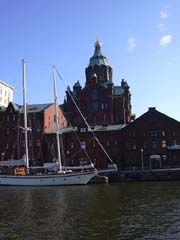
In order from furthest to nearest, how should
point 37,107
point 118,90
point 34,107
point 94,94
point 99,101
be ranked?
point 118,90
point 94,94
point 99,101
point 34,107
point 37,107

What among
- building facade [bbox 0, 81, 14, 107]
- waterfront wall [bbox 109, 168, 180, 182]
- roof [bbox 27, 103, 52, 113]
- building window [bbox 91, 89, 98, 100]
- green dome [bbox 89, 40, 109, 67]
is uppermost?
green dome [bbox 89, 40, 109, 67]

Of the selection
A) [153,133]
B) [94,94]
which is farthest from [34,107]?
[153,133]

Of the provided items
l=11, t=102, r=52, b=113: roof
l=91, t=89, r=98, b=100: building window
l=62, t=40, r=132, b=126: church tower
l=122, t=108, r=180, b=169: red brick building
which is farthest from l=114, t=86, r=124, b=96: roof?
l=122, t=108, r=180, b=169: red brick building

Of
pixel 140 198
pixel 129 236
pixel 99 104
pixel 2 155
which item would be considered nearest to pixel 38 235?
pixel 129 236

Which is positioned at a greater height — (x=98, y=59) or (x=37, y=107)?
(x=98, y=59)

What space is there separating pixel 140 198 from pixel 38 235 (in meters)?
21.4

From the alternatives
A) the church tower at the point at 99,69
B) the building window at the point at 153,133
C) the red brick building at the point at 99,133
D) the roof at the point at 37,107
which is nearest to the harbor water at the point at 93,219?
the red brick building at the point at 99,133

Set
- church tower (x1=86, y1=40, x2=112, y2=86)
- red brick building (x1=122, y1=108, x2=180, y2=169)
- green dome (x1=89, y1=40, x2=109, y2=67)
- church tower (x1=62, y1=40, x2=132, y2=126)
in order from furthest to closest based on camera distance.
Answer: green dome (x1=89, y1=40, x2=109, y2=67) < church tower (x1=86, y1=40, x2=112, y2=86) < church tower (x1=62, y1=40, x2=132, y2=126) < red brick building (x1=122, y1=108, x2=180, y2=169)

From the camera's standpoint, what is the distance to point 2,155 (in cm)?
11219

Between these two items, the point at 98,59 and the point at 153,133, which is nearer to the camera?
the point at 153,133

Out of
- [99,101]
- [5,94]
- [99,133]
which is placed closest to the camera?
[99,133]

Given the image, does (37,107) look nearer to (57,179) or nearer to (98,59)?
(98,59)

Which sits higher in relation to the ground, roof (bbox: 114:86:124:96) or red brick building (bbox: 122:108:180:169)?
roof (bbox: 114:86:124:96)

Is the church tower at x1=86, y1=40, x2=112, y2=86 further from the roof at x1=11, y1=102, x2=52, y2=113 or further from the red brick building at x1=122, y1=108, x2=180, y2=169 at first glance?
the red brick building at x1=122, y1=108, x2=180, y2=169
